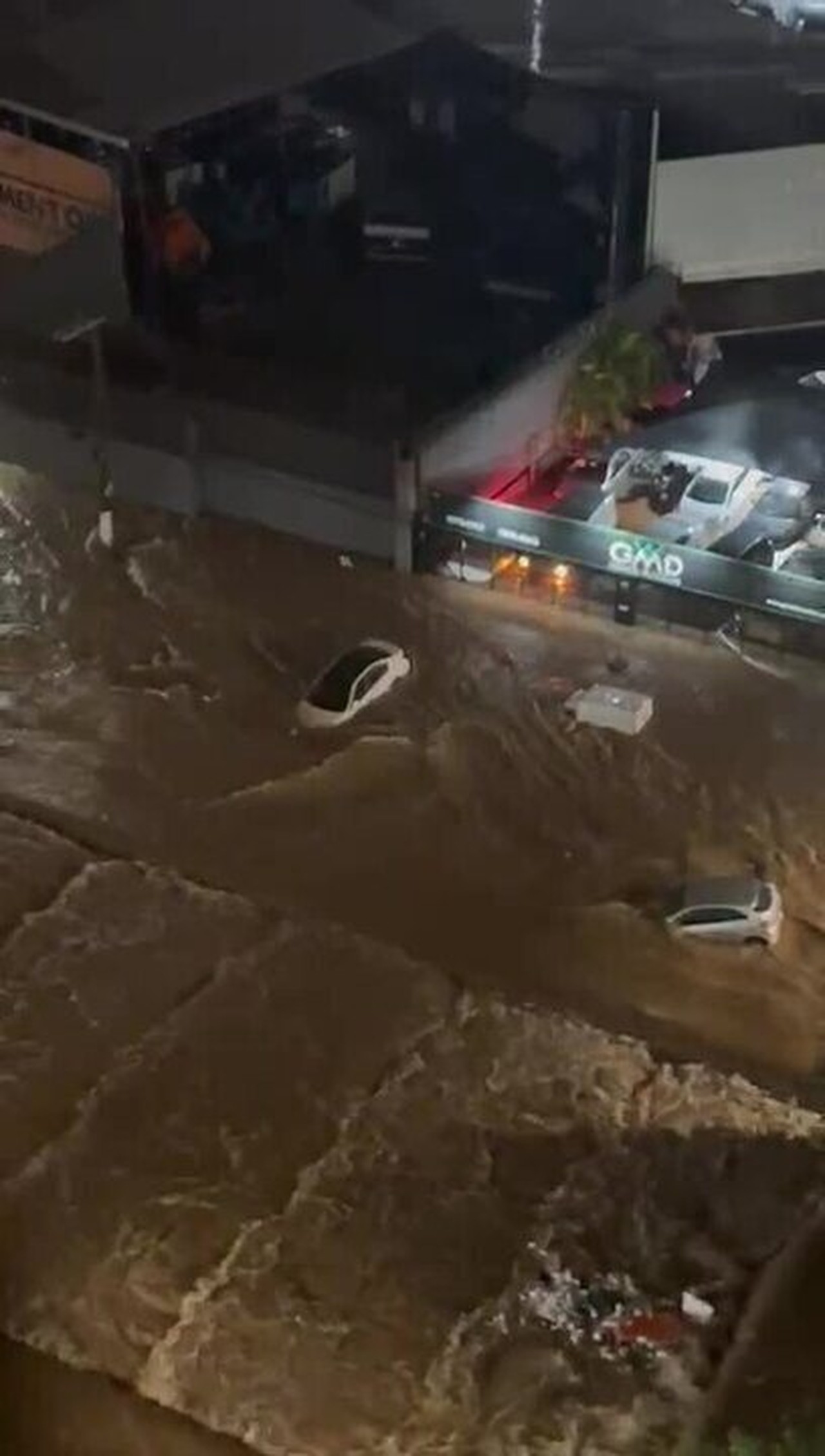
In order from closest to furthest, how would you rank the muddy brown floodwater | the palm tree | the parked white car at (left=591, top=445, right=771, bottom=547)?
the muddy brown floodwater < the parked white car at (left=591, top=445, right=771, bottom=547) < the palm tree

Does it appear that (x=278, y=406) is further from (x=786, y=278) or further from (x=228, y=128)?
(x=786, y=278)

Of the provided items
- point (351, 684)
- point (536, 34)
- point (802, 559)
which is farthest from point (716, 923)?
point (536, 34)

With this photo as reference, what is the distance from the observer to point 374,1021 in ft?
34.2

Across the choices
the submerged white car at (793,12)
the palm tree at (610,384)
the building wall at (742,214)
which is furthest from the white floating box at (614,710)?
the submerged white car at (793,12)

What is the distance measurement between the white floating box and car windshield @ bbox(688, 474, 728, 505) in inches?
87.7

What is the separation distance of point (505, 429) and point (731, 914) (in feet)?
16.7

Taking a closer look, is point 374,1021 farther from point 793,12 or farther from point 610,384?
point 793,12

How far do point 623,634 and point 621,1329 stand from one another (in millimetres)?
5828

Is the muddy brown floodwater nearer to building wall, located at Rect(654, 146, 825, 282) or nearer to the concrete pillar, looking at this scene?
the concrete pillar

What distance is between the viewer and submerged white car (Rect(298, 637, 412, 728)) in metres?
12.6

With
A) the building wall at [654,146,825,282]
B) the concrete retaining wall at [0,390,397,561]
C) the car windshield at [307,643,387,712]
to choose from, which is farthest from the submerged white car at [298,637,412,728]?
the building wall at [654,146,825,282]

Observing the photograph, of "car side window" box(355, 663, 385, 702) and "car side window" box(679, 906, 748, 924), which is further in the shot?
"car side window" box(355, 663, 385, 702)

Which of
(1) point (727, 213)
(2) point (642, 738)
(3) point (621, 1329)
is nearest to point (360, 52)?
(1) point (727, 213)

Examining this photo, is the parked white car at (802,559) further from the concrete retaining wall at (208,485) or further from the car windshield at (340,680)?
the car windshield at (340,680)
